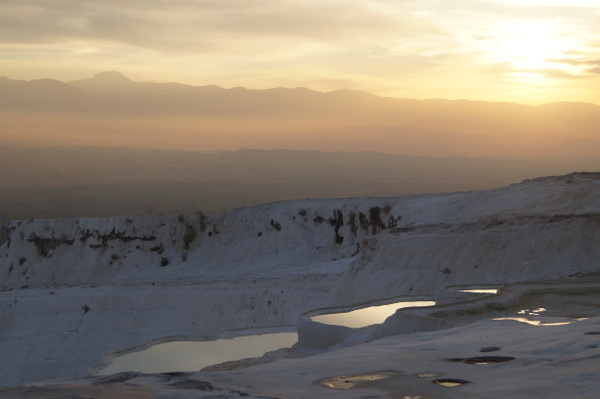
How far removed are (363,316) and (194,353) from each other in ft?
9.99

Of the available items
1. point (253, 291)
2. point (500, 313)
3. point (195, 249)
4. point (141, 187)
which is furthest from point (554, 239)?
point (141, 187)

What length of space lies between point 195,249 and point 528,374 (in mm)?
35915

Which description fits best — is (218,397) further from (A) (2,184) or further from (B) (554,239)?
(A) (2,184)

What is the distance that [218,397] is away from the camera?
550 centimetres

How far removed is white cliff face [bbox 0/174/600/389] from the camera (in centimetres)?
1955

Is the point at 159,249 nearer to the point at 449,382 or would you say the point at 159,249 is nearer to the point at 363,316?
the point at 363,316

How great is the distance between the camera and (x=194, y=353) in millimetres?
15070

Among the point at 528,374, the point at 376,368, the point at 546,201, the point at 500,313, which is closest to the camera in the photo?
the point at 528,374

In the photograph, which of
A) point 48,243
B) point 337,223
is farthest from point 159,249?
point 337,223

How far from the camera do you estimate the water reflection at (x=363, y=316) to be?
1369 centimetres

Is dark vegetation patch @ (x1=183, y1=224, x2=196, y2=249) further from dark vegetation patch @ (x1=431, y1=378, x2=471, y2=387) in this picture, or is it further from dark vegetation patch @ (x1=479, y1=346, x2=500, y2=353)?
dark vegetation patch @ (x1=431, y1=378, x2=471, y2=387)

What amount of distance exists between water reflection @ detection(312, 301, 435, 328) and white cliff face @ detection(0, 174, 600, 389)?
234 centimetres

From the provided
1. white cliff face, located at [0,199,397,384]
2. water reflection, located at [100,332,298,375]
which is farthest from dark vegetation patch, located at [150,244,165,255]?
water reflection, located at [100,332,298,375]

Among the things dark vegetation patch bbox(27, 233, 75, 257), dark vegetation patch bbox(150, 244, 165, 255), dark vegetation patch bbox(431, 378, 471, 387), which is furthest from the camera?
dark vegetation patch bbox(27, 233, 75, 257)
